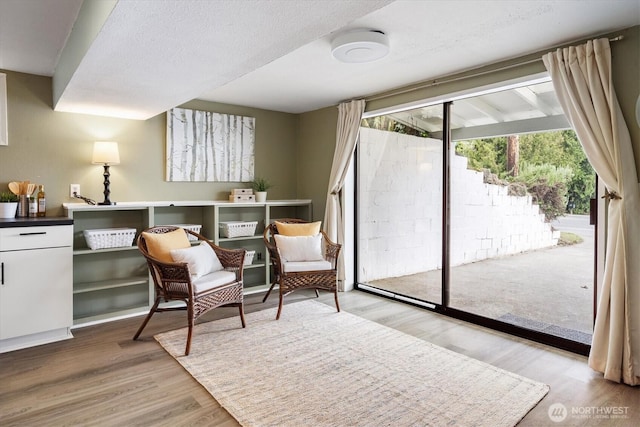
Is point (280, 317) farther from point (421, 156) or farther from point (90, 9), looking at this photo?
point (90, 9)

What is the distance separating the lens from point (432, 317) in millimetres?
3684

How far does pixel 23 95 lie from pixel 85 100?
729 mm

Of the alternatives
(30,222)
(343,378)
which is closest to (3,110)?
(30,222)

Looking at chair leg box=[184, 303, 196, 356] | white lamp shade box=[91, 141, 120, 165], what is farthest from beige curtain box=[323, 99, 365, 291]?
white lamp shade box=[91, 141, 120, 165]

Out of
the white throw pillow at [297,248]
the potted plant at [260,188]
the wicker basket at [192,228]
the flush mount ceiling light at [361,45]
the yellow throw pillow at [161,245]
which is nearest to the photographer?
the flush mount ceiling light at [361,45]

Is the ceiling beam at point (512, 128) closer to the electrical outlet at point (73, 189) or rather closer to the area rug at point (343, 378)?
the area rug at point (343, 378)

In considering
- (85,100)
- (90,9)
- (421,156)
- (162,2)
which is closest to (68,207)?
(85,100)

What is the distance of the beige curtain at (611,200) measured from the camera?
2.44 meters

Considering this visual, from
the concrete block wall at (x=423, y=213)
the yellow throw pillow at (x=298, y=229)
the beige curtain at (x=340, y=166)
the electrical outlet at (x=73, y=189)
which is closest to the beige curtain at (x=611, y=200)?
the concrete block wall at (x=423, y=213)

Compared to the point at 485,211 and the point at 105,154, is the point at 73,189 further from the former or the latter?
the point at 485,211

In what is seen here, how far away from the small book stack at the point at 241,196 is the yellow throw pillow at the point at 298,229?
611mm

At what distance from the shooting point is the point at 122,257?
3.94 meters

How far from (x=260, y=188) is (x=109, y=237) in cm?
178

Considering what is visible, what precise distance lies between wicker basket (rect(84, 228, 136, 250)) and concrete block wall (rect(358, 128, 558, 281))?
8.48 ft
